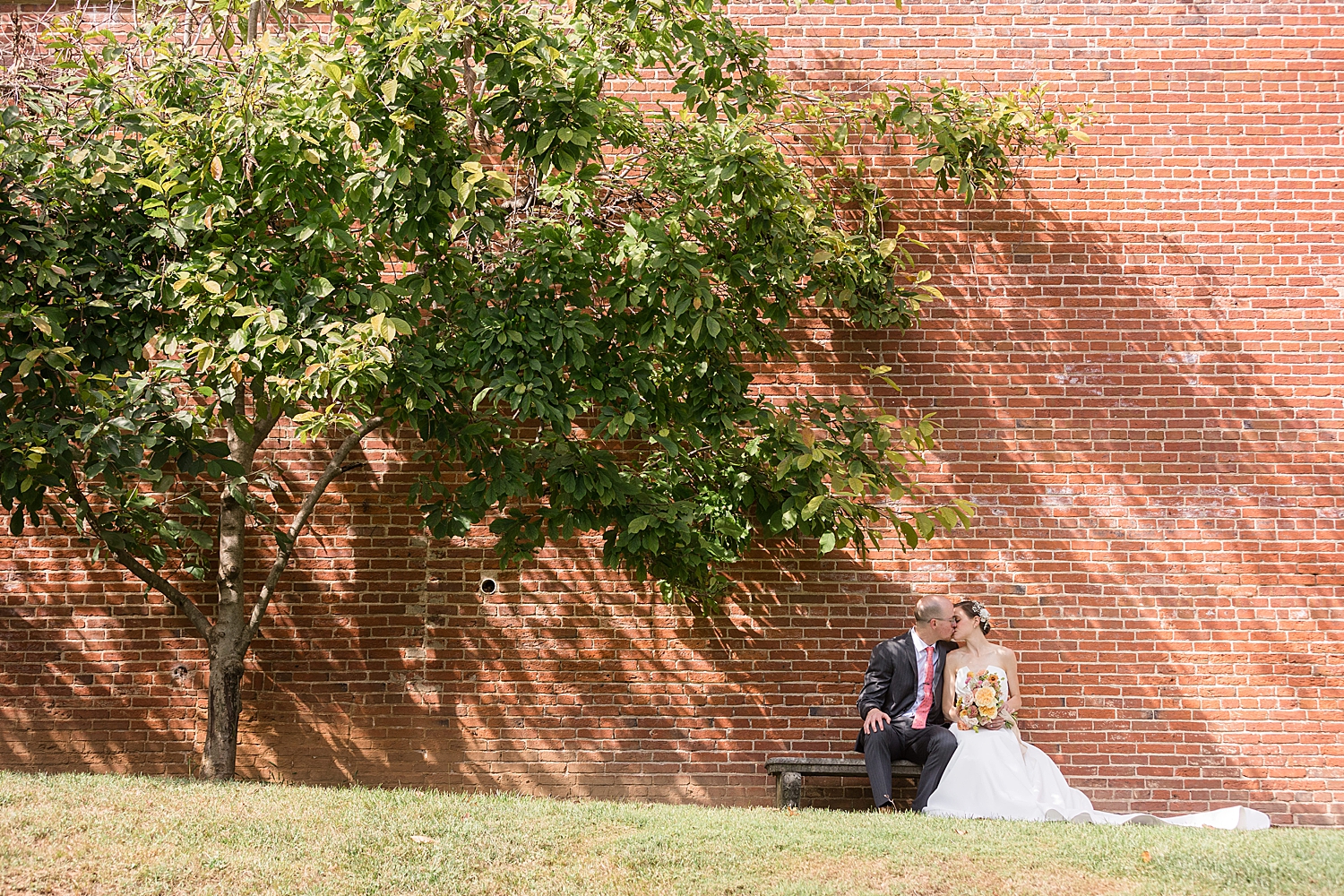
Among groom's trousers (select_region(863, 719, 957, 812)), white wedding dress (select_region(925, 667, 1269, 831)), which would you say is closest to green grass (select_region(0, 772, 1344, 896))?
white wedding dress (select_region(925, 667, 1269, 831))

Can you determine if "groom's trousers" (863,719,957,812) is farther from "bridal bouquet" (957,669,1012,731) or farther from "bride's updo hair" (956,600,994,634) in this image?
"bride's updo hair" (956,600,994,634)

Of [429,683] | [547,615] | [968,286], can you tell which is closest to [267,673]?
[429,683]

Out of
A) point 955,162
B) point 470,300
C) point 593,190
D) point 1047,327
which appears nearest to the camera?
point 470,300

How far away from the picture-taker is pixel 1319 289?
7426mm

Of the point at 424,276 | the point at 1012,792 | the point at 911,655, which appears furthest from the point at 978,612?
the point at 424,276

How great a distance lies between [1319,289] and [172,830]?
26.6 feet

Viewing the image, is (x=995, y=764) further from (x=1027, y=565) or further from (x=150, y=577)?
(x=150, y=577)

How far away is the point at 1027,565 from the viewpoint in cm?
731

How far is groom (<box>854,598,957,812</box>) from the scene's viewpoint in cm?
651

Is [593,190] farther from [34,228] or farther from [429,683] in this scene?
[429,683]

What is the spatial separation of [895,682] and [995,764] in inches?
30.9

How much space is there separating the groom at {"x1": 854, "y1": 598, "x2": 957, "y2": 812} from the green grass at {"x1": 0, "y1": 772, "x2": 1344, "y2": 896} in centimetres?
106

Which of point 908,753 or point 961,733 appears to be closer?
point 961,733

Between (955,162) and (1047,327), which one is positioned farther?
(1047,327)
